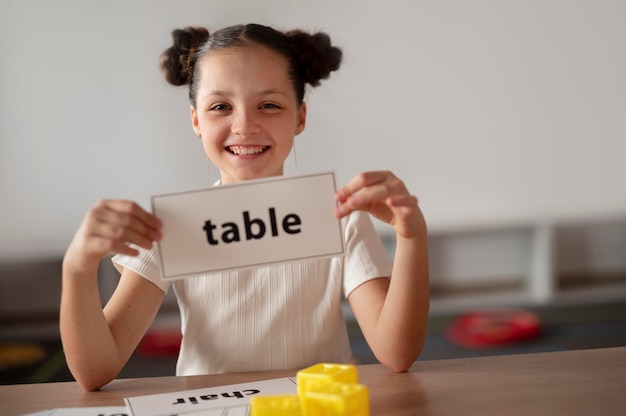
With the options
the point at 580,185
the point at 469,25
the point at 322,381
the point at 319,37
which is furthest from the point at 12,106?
the point at 322,381

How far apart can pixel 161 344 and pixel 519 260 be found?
2.00 metres

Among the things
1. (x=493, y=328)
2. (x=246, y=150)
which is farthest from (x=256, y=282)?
(x=493, y=328)

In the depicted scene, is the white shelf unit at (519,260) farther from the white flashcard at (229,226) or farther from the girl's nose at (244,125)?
the white flashcard at (229,226)

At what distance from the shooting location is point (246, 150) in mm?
1281

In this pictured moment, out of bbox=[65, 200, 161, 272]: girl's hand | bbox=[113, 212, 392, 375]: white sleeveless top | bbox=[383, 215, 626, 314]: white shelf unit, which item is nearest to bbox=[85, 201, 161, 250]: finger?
bbox=[65, 200, 161, 272]: girl's hand

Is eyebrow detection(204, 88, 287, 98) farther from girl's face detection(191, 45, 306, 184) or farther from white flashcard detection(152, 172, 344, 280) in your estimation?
white flashcard detection(152, 172, 344, 280)

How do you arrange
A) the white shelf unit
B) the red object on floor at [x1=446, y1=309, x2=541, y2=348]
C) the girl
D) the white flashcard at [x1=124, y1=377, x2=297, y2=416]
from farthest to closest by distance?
the white shelf unit → the red object on floor at [x1=446, y1=309, x2=541, y2=348] → the girl → the white flashcard at [x1=124, y1=377, x2=297, y2=416]

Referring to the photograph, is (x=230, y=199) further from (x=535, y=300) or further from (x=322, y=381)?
(x=535, y=300)

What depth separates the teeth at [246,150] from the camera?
128cm

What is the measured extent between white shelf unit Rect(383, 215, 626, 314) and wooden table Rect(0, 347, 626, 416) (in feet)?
9.03

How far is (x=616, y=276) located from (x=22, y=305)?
3.29m

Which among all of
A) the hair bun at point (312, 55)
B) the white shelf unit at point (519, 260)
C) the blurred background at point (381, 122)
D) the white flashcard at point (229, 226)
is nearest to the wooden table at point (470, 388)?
the white flashcard at point (229, 226)

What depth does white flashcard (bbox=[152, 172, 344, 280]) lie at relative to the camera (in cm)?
97

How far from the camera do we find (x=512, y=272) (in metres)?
3.99
